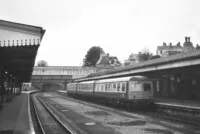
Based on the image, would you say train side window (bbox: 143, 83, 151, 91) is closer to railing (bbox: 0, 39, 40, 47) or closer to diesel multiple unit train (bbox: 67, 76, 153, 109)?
diesel multiple unit train (bbox: 67, 76, 153, 109)

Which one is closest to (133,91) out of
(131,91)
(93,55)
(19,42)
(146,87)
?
(131,91)

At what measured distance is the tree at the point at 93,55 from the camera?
119500mm

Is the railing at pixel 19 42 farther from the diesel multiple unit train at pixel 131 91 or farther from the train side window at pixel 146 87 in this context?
the train side window at pixel 146 87

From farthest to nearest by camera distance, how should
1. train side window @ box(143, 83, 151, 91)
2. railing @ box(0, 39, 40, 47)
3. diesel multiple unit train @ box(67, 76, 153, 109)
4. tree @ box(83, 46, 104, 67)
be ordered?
1. tree @ box(83, 46, 104, 67)
2. train side window @ box(143, 83, 151, 91)
3. diesel multiple unit train @ box(67, 76, 153, 109)
4. railing @ box(0, 39, 40, 47)

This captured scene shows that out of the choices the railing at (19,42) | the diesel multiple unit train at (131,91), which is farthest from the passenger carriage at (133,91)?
the railing at (19,42)

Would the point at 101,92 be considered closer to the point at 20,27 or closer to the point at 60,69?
the point at 20,27

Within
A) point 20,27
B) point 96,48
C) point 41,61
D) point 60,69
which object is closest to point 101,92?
point 20,27

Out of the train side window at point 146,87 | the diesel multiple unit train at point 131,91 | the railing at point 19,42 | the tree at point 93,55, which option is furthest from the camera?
the tree at point 93,55

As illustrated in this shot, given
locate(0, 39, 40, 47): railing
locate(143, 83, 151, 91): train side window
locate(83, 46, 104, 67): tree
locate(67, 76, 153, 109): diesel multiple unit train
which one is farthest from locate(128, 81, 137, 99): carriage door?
locate(83, 46, 104, 67): tree

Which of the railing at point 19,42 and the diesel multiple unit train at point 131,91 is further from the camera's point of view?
the diesel multiple unit train at point 131,91

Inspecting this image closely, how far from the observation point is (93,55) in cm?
12056

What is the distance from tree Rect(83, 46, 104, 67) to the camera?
11950 centimetres

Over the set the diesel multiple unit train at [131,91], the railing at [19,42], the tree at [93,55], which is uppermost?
the tree at [93,55]

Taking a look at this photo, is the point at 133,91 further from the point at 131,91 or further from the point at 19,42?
the point at 19,42
